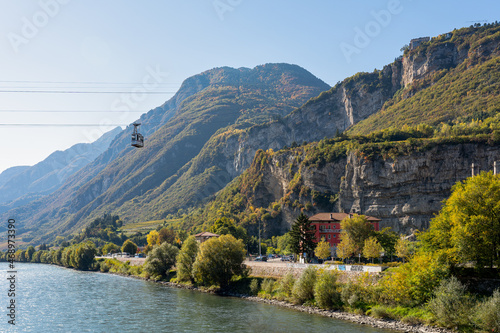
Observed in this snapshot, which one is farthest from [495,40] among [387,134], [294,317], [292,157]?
[294,317]

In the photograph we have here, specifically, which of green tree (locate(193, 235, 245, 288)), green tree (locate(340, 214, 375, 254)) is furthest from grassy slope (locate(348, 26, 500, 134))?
green tree (locate(193, 235, 245, 288))

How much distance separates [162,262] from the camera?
9662 cm

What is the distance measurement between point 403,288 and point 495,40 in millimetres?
157073

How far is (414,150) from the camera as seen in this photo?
119250 millimetres

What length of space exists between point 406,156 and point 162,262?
77595 millimetres

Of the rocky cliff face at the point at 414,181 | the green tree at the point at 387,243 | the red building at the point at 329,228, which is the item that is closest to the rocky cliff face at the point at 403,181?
the rocky cliff face at the point at 414,181

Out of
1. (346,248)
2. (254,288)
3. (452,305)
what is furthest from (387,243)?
(452,305)

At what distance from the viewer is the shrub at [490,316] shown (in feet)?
121

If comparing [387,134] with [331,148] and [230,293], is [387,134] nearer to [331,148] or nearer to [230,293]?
[331,148]

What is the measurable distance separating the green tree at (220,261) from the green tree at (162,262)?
920 inches

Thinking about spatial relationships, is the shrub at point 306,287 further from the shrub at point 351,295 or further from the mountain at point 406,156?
the mountain at point 406,156

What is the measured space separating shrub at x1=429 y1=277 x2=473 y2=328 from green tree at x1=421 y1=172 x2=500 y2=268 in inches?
154

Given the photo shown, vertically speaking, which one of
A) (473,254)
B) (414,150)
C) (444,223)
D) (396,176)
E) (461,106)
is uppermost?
(461,106)

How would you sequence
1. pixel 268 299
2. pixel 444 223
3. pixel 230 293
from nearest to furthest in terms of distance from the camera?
1. pixel 444 223
2. pixel 268 299
3. pixel 230 293
